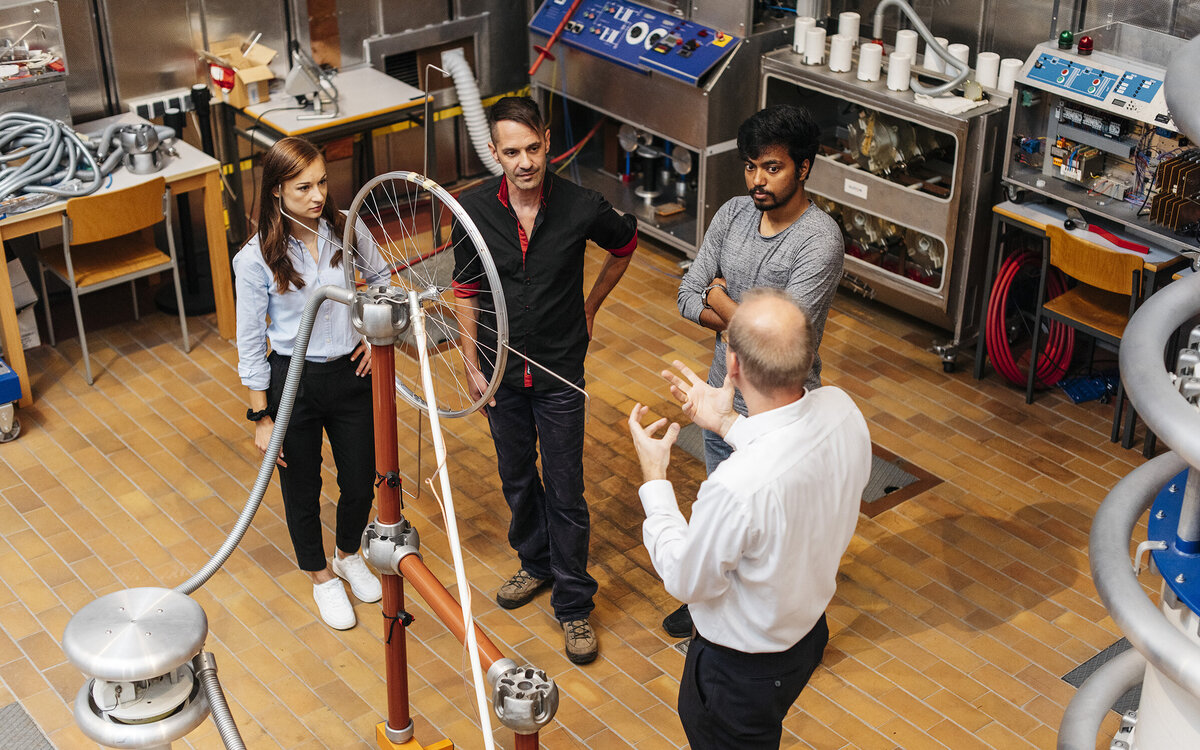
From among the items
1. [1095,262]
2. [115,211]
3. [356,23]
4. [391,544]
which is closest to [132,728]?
[391,544]

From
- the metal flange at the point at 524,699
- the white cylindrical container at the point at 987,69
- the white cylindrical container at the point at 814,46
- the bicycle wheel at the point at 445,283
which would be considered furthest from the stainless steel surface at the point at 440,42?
the metal flange at the point at 524,699

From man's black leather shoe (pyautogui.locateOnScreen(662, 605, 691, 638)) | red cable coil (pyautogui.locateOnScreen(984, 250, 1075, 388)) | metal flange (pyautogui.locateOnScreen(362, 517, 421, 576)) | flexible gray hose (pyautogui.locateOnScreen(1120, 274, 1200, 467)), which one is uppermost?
flexible gray hose (pyautogui.locateOnScreen(1120, 274, 1200, 467))

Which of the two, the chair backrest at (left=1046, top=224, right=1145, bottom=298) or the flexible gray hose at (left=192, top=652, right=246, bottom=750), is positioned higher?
the flexible gray hose at (left=192, top=652, right=246, bottom=750)

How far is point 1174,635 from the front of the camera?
5.18ft

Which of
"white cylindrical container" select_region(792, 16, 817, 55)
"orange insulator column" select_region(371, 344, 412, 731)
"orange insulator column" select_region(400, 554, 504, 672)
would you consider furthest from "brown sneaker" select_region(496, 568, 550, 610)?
"white cylindrical container" select_region(792, 16, 817, 55)

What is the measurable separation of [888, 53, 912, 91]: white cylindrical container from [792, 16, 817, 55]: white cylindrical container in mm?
469

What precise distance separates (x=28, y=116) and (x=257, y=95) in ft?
3.47

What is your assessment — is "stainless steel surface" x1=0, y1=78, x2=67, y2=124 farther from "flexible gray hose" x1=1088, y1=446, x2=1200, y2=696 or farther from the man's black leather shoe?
"flexible gray hose" x1=1088, y1=446, x2=1200, y2=696

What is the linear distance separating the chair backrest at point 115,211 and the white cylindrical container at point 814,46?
8.69 ft

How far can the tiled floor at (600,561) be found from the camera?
3.58 meters

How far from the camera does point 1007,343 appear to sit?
199 inches

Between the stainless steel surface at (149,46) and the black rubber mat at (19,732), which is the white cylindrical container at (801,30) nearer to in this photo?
the stainless steel surface at (149,46)

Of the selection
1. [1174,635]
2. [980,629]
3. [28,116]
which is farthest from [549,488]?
[28,116]

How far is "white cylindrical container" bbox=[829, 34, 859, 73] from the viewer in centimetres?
529
